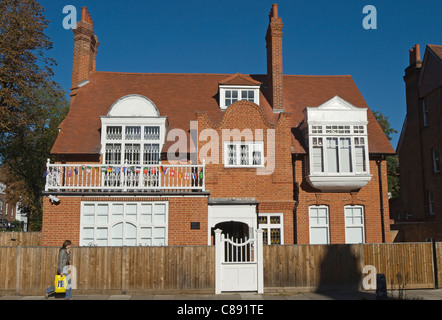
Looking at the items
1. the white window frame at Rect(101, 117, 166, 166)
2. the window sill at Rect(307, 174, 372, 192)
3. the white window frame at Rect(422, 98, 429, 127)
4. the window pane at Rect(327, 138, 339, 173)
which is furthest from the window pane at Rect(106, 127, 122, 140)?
the white window frame at Rect(422, 98, 429, 127)

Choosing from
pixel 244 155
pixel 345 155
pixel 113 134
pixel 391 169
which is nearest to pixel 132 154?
pixel 113 134

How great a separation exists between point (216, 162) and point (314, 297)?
306 inches

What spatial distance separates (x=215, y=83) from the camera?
23.9 meters

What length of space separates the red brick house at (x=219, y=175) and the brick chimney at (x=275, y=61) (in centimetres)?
16

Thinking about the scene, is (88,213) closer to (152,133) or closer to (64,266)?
(64,266)

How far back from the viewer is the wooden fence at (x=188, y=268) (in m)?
13.6

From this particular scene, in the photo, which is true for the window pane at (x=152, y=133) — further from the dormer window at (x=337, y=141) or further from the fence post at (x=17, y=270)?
the fence post at (x=17, y=270)

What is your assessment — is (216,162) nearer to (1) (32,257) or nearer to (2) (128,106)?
(2) (128,106)

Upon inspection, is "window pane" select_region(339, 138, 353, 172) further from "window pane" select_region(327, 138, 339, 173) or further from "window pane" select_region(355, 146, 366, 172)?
"window pane" select_region(355, 146, 366, 172)

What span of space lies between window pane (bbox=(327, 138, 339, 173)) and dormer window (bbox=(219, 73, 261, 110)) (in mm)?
4459

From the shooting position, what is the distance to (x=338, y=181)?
1858cm

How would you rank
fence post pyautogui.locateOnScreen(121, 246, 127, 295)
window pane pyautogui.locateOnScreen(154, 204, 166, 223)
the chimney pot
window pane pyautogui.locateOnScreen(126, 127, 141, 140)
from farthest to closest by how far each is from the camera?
the chimney pot
window pane pyautogui.locateOnScreen(126, 127, 141, 140)
window pane pyautogui.locateOnScreen(154, 204, 166, 223)
fence post pyautogui.locateOnScreen(121, 246, 127, 295)

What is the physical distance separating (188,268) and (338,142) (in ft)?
31.4

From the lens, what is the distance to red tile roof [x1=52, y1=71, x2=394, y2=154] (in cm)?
1973
